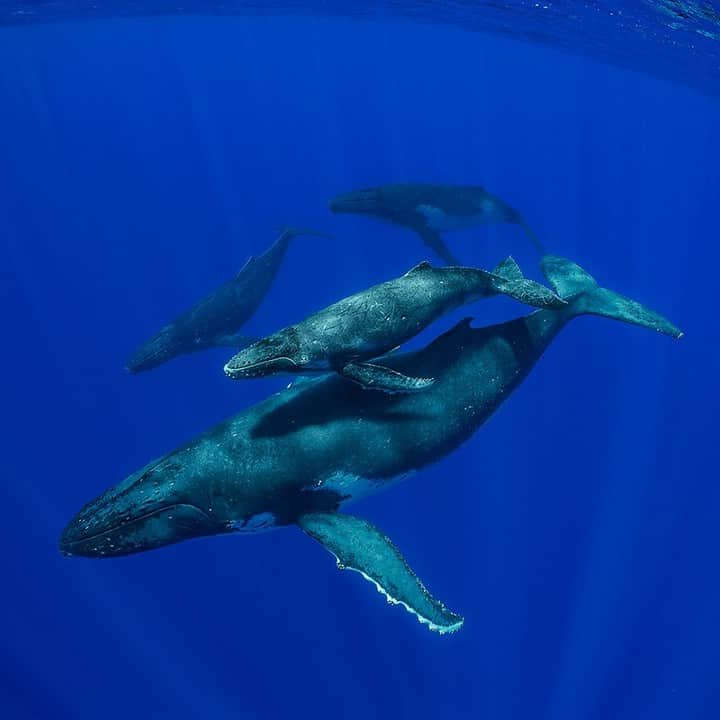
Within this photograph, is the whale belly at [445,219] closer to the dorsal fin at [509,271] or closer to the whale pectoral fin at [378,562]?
the dorsal fin at [509,271]

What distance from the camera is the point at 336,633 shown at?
1466cm

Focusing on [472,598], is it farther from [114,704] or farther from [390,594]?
[390,594]

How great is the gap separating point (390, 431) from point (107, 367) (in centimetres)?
1876

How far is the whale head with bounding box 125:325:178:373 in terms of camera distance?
50.4ft

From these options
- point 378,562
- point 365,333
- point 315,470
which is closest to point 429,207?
point 365,333

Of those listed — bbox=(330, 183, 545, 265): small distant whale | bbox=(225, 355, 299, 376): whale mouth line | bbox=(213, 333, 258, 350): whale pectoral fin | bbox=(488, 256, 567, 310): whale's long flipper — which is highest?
bbox=(488, 256, 567, 310): whale's long flipper

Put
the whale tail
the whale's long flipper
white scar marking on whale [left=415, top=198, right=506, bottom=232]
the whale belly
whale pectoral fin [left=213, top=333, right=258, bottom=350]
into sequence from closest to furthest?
the whale's long flipper → the whale tail → whale pectoral fin [left=213, top=333, right=258, bottom=350] → the whale belly → white scar marking on whale [left=415, top=198, right=506, bottom=232]

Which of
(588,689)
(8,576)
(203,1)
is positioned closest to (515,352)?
(588,689)

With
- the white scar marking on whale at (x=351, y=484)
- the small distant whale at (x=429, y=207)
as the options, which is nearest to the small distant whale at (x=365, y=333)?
the white scar marking on whale at (x=351, y=484)

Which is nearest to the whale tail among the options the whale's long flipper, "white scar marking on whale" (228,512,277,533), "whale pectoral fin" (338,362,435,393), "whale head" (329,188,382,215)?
the whale's long flipper

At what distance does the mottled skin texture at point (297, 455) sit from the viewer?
6293 millimetres

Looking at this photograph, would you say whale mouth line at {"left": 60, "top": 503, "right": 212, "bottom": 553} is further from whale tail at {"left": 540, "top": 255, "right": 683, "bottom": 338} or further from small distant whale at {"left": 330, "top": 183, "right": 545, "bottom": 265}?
small distant whale at {"left": 330, "top": 183, "right": 545, "bottom": 265}

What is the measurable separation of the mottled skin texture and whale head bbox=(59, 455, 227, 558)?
0.01 meters

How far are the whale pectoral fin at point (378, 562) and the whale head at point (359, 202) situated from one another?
11743 mm
